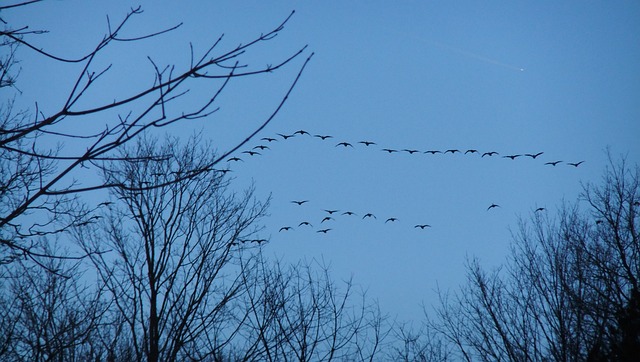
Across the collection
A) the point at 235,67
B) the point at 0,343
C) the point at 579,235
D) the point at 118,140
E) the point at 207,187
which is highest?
the point at 207,187

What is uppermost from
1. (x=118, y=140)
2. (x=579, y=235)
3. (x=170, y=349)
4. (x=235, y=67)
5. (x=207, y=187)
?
(x=207, y=187)

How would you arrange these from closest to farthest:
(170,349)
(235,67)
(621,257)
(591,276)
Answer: (235,67) → (170,349) → (591,276) → (621,257)

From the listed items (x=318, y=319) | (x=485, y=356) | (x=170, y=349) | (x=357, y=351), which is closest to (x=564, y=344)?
(x=485, y=356)

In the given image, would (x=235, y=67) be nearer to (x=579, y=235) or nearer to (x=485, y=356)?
(x=485, y=356)

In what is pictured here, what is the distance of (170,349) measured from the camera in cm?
817

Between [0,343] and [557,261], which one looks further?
[557,261]

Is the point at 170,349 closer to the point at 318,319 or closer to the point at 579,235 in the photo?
the point at 318,319

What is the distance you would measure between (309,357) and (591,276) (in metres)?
6.96

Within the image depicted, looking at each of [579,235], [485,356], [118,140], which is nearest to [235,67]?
[118,140]

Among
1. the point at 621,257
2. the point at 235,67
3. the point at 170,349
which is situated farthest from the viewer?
the point at 621,257

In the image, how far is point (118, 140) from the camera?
5.76ft

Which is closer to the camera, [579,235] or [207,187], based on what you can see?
[207,187]

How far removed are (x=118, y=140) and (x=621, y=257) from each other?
14.1 meters

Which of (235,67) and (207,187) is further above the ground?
(207,187)
